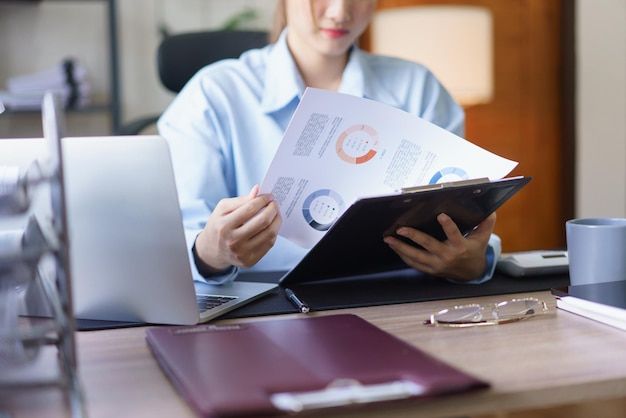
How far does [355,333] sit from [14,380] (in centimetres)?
30

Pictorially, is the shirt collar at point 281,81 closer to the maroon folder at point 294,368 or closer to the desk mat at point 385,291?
the desk mat at point 385,291

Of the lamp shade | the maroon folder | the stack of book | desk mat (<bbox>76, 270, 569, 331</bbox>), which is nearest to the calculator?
desk mat (<bbox>76, 270, 569, 331</bbox>)

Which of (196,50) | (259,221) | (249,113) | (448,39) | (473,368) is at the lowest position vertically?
(473,368)

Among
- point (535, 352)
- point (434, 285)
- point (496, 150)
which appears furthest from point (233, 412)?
point (496, 150)

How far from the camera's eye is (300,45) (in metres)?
1.49

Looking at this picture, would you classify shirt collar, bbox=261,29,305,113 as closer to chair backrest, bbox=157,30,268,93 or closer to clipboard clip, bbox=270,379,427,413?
chair backrest, bbox=157,30,268,93

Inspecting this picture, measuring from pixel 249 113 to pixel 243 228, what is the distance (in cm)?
51

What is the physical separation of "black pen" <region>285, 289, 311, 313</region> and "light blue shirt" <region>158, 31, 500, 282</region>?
0.32 metres

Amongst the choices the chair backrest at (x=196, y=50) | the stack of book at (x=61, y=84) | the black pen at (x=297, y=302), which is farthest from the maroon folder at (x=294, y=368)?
the stack of book at (x=61, y=84)

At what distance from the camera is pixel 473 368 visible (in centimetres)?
65

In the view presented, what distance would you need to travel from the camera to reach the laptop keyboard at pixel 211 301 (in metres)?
0.91

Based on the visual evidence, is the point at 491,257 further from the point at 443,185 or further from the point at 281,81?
the point at 281,81

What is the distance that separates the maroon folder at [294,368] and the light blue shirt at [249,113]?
1.76ft

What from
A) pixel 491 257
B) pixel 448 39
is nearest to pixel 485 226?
pixel 491 257
